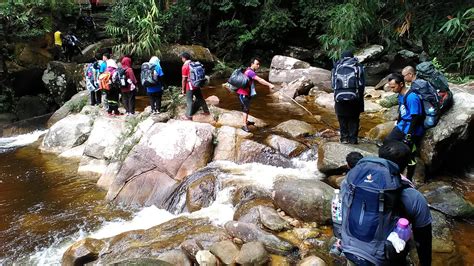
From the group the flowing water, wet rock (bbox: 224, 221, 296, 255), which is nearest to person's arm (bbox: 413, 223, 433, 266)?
the flowing water

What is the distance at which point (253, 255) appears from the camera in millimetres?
4480

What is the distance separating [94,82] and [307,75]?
8.14m

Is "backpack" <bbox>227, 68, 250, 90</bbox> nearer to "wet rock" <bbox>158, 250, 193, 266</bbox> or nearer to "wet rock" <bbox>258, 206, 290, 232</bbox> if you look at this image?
"wet rock" <bbox>258, 206, 290, 232</bbox>

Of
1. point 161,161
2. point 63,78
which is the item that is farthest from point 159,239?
point 63,78

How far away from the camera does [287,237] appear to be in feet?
16.4

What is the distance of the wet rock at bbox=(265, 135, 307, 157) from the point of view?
764 centimetres

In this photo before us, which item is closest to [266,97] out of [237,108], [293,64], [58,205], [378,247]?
[237,108]

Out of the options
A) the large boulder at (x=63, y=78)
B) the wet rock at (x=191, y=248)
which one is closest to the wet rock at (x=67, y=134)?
the large boulder at (x=63, y=78)

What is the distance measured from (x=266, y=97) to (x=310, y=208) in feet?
28.1

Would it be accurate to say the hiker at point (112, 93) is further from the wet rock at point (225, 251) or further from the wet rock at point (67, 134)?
the wet rock at point (225, 251)

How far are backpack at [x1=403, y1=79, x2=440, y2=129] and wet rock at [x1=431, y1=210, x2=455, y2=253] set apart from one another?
1.26 meters

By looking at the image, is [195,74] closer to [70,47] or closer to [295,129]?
[295,129]

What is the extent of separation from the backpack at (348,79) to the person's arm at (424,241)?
3.28m

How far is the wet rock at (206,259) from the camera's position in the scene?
4.57m
